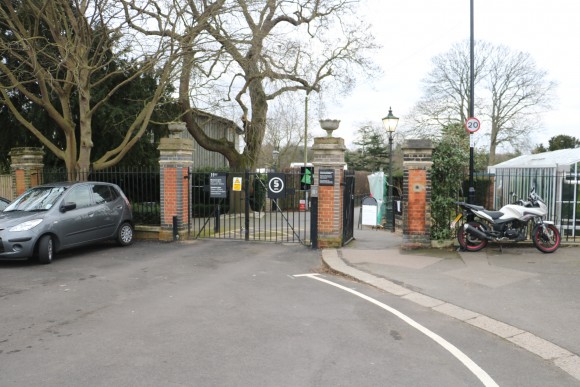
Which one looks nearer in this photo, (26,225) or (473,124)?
(26,225)

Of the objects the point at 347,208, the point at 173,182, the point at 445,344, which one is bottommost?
the point at 445,344

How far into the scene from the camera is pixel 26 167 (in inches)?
553

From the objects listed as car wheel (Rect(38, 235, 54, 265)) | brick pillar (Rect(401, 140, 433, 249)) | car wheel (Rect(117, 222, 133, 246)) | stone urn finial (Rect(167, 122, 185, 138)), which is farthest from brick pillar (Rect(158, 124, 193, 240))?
brick pillar (Rect(401, 140, 433, 249))

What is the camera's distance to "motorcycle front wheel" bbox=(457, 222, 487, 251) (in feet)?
32.2

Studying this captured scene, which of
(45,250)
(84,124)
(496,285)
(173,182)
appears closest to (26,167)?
(84,124)

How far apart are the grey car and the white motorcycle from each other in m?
8.14

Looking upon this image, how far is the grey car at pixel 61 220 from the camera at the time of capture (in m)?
8.71

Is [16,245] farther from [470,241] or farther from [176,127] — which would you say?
[470,241]

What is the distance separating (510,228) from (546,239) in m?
0.75

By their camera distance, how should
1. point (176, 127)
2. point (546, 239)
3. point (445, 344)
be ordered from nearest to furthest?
1. point (445, 344)
2. point (546, 239)
3. point (176, 127)

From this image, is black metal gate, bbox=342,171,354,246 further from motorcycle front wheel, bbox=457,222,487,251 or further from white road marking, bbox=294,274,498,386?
white road marking, bbox=294,274,498,386

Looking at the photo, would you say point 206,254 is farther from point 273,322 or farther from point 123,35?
point 123,35

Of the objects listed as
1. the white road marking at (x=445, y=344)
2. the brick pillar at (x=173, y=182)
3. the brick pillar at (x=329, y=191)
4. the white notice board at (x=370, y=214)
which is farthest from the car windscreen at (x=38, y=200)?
the white notice board at (x=370, y=214)

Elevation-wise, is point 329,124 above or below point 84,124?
below
